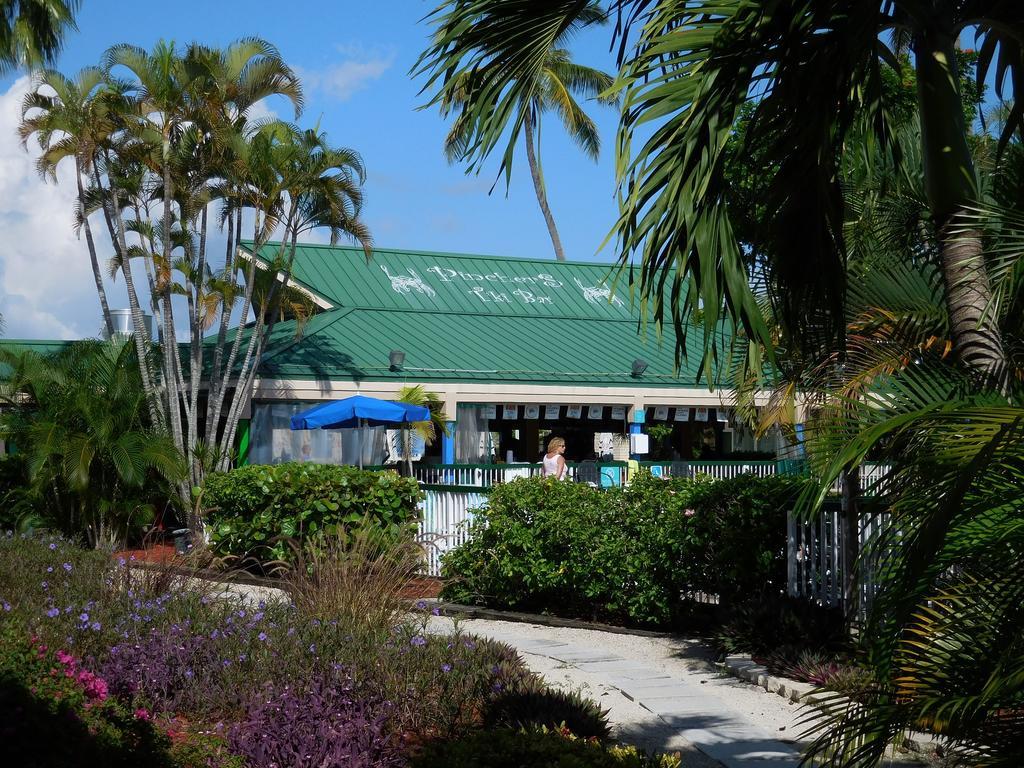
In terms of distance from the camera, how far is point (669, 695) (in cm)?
767

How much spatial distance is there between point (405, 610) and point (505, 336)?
17.6m

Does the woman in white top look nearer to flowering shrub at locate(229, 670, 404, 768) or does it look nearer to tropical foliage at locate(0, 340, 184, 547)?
tropical foliage at locate(0, 340, 184, 547)

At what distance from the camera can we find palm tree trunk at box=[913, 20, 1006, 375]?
4.55 metres

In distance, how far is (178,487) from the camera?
58.9ft

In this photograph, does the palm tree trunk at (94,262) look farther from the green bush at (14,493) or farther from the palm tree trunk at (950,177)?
the palm tree trunk at (950,177)

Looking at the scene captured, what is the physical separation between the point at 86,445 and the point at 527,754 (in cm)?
1234

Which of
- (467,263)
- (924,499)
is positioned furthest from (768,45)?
(467,263)

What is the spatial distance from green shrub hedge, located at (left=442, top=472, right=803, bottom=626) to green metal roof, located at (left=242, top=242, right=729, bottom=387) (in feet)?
34.8

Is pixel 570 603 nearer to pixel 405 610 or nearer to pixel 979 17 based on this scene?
pixel 405 610

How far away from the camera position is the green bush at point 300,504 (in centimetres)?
1359

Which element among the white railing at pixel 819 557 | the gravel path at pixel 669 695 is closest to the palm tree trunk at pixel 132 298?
the gravel path at pixel 669 695

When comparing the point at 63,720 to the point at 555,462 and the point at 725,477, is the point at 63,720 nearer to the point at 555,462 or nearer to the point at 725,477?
the point at 725,477

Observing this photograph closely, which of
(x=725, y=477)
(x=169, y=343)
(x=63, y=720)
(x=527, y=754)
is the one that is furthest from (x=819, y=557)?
(x=169, y=343)

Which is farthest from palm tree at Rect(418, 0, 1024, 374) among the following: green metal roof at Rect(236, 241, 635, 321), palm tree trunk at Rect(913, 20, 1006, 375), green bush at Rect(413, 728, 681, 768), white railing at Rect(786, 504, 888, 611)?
green metal roof at Rect(236, 241, 635, 321)
